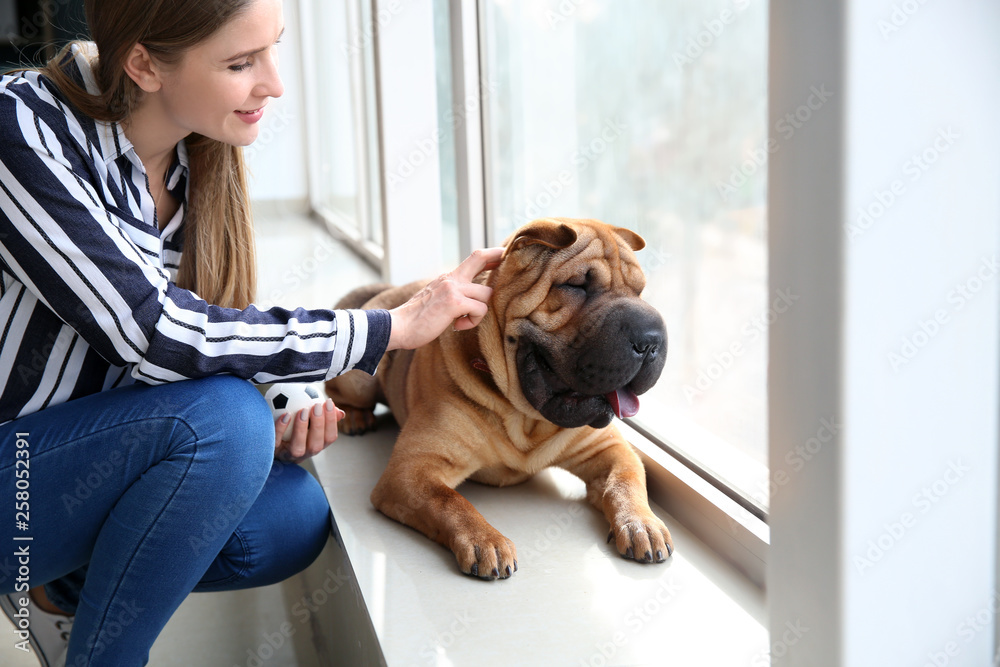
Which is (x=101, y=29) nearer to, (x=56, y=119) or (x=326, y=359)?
(x=56, y=119)

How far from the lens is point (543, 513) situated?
5.37 ft

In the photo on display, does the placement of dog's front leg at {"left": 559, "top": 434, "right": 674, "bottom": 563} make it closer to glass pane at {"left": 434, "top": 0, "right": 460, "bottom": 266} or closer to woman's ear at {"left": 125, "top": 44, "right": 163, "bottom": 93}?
woman's ear at {"left": 125, "top": 44, "right": 163, "bottom": 93}

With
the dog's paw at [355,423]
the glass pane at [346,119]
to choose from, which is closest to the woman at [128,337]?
the dog's paw at [355,423]

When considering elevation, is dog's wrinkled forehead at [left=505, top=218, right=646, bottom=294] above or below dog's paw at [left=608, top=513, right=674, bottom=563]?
above

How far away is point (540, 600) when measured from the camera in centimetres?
133

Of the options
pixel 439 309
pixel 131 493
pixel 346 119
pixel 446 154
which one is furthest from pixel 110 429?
pixel 346 119

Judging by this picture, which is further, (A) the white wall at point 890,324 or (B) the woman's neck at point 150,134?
(B) the woman's neck at point 150,134

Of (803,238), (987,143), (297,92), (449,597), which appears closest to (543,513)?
(449,597)

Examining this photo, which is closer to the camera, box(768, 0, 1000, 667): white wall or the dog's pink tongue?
box(768, 0, 1000, 667): white wall

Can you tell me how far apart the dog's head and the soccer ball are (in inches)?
14.9

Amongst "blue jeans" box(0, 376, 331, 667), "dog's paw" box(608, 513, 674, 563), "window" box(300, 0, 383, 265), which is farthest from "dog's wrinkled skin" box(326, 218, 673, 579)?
"window" box(300, 0, 383, 265)

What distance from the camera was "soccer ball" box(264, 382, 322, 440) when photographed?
5.06 feet

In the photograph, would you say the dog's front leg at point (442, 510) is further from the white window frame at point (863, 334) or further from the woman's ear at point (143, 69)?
the woman's ear at point (143, 69)

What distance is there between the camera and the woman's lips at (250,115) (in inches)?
52.5
